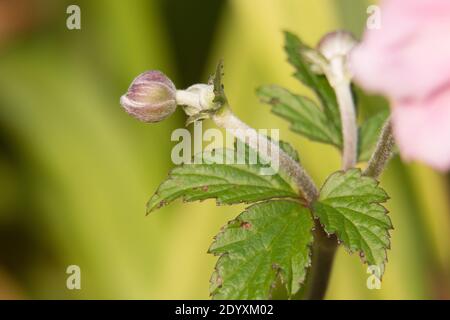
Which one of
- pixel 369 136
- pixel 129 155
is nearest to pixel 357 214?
pixel 369 136

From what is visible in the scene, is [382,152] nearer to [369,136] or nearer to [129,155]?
[369,136]

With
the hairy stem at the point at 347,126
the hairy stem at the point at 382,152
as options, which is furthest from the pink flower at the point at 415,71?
the hairy stem at the point at 347,126

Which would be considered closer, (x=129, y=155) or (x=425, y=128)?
(x=425, y=128)

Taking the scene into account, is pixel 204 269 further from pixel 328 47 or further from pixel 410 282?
pixel 328 47

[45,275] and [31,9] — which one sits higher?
[31,9]

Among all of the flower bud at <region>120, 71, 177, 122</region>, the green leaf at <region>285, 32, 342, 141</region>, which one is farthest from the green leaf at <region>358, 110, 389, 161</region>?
the flower bud at <region>120, 71, 177, 122</region>
